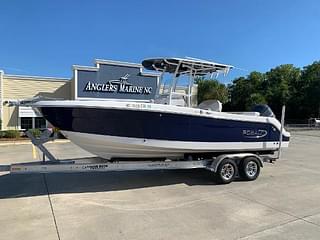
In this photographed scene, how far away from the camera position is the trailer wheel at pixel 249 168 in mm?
7738

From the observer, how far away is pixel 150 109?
6664mm

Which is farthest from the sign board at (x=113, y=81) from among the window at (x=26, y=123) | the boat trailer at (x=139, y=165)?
the boat trailer at (x=139, y=165)

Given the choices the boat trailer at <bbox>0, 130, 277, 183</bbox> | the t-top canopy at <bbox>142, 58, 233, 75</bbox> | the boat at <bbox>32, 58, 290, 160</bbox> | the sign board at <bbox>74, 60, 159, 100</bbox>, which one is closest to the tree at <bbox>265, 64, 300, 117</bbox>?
the sign board at <bbox>74, 60, 159, 100</bbox>

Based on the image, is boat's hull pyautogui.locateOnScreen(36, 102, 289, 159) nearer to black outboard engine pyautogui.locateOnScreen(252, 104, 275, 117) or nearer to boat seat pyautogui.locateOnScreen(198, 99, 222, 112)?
boat seat pyautogui.locateOnScreen(198, 99, 222, 112)

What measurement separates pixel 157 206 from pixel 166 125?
1.90 m

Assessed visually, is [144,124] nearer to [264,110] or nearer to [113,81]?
[264,110]

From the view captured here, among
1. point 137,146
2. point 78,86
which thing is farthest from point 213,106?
point 78,86

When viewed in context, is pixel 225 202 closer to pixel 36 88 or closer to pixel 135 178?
pixel 135 178

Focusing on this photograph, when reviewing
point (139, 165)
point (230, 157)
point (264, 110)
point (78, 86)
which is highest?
point (78, 86)

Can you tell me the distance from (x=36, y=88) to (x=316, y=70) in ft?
145

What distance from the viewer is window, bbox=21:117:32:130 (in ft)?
88.1

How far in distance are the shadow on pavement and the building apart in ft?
60.7

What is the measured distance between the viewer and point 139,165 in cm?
690

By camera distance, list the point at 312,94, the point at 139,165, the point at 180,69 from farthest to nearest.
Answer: the point at 312,94 → the point at 180,69 → the point at 139,165
